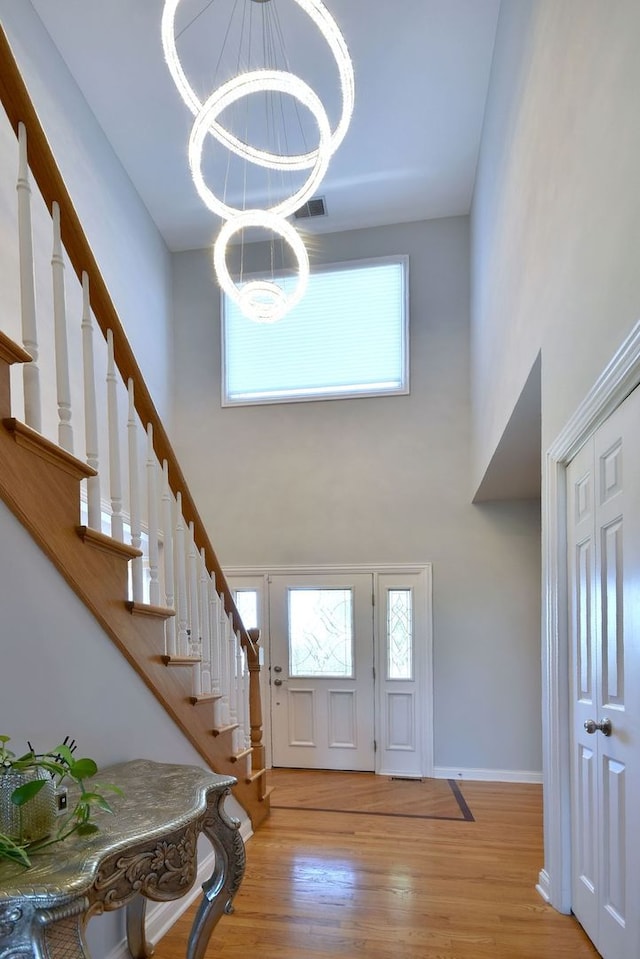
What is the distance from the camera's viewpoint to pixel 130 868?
4.45 ft

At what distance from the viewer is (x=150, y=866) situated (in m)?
1.41

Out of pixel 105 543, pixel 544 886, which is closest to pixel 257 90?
pixel 105 543

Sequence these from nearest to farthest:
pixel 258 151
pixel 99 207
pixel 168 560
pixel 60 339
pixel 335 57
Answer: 1. pixel 60 339
2. pixel 168 560
3. pixel 335 57
4. pixel 258 151
5. pixel 99 207

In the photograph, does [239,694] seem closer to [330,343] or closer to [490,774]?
[490,774]

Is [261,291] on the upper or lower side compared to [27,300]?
upper

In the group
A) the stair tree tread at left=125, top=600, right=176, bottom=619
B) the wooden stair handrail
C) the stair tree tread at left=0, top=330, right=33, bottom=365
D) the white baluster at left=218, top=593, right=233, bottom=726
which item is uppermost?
the wooden stair handrail

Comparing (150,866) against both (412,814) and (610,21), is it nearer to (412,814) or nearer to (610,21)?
(610,21)

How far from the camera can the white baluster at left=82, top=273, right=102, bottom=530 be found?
196 centimetres

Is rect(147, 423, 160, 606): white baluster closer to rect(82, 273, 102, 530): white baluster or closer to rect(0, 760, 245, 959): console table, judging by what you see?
rect(82, 273, 102, 530): white baluster

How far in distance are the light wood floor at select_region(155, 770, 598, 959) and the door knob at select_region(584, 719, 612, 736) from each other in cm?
91

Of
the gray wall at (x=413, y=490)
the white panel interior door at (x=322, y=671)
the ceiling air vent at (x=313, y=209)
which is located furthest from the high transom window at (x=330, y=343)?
the white panel interior door at (x=322, y=671)

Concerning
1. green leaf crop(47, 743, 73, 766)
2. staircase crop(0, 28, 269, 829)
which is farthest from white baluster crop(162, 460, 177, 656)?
green leaf crop(47, 743, 73, 766)

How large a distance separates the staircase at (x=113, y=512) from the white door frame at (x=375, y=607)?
1.87 metres

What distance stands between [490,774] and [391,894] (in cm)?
246
